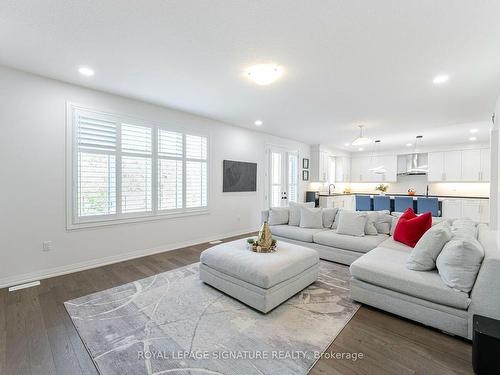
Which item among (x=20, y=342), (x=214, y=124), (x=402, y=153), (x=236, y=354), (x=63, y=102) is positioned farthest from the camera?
(x=402, y=153)

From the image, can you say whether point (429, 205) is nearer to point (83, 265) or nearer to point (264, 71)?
point (264, 71)

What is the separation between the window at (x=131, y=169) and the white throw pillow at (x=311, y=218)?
2.05 metres

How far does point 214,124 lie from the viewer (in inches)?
205

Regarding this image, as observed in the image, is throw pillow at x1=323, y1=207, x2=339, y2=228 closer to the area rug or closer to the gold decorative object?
the area rug

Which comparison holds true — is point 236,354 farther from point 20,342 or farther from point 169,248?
point 169,248

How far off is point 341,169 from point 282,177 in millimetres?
3689

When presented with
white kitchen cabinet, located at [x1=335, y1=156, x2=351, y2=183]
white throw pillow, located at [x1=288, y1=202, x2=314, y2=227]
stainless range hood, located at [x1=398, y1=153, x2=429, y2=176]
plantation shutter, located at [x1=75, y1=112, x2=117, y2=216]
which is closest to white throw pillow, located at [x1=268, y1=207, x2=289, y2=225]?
white throw pillow, located at [x1=288, y1=202, x2=314, y2=227]

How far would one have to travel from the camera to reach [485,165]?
716 centimetres

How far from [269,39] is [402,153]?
8.33m

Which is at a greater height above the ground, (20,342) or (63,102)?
(63,102)

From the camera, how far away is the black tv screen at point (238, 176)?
5.47m

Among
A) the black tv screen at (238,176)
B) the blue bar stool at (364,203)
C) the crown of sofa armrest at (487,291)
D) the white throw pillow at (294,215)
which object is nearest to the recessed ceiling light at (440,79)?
the crown of sofa armrest at (487,291)

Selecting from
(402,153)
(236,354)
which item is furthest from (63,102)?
(402,153)

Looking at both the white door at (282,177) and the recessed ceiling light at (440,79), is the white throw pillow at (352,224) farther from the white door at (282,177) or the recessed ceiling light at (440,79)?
the white door at (282,177)
